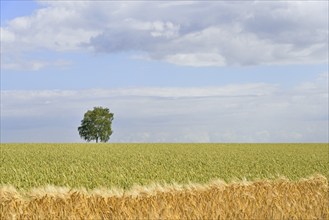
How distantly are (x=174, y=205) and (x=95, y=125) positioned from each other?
78825mm

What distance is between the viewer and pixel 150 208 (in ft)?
29.7

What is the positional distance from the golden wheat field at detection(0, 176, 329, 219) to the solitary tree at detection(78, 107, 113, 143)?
7575 centimetres

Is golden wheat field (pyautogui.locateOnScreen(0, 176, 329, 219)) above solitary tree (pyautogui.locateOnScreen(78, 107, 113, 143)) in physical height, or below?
below

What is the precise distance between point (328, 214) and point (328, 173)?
1790 centimetres

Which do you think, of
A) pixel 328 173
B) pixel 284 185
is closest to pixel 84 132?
pixel 328 173

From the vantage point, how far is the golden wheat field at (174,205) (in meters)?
8.66

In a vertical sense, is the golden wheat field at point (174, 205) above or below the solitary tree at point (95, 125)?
below

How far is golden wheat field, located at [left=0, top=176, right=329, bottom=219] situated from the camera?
8.66m

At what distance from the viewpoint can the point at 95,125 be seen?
8744cm

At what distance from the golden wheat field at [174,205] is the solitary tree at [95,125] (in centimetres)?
7575

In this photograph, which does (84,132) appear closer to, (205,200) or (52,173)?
(52,173)

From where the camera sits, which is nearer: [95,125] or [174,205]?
[174,205]

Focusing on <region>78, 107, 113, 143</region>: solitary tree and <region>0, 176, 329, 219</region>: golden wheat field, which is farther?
<region>78, 107, 113, 143</region>: solitary tree

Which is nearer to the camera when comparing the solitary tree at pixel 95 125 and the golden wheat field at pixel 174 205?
the golden wheat field at pixel 174 205
